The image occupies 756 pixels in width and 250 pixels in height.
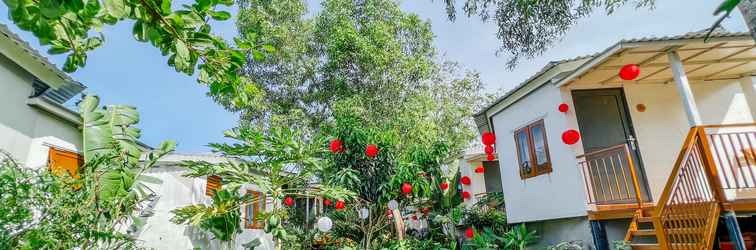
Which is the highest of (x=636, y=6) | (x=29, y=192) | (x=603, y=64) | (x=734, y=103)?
(x=636, y=6)

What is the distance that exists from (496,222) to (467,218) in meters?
1.07

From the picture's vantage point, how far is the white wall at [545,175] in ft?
25.4

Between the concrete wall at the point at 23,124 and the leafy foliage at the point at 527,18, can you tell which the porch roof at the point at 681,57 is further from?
the concrete wall at the point at 23,124

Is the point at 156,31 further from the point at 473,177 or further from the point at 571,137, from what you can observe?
the point at 473,177

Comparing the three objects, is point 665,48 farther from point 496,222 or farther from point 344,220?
point 344,220

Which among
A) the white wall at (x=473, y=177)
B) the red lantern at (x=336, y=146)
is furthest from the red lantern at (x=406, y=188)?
the white wall at (x=473, y=177)

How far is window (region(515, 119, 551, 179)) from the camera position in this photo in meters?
8.60

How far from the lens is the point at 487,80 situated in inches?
882

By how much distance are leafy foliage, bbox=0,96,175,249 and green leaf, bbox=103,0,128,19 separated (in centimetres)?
338

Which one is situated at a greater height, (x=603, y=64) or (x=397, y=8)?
(x=397, y=8)

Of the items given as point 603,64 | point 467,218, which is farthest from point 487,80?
point 603,64

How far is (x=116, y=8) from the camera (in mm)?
1283

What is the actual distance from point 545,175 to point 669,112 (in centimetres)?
304

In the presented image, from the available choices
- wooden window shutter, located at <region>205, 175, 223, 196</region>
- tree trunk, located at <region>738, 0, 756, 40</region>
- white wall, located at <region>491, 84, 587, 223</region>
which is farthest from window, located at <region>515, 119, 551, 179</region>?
wooden window shutter, located at <region>205, 175, 223, 196</region>
